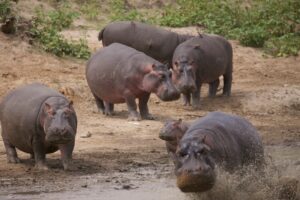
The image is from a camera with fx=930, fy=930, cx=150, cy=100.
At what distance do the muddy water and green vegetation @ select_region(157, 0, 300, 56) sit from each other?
7.58 metres

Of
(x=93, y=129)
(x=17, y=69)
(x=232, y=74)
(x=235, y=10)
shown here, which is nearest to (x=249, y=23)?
(x=235, y=10)

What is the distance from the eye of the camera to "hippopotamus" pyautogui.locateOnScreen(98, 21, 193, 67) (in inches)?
598

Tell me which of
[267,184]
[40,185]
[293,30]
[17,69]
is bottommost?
[293,30]

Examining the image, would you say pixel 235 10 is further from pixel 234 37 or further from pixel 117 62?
pixel 117 62

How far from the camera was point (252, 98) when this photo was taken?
549 inches

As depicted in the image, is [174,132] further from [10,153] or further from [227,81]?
[227,81]

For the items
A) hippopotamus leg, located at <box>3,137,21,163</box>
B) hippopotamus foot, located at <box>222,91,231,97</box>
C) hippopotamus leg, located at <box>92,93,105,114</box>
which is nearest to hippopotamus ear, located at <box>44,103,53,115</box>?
hippopotamus leg, located at <box>3,137,21,163</box>

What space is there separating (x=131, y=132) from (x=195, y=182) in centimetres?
530

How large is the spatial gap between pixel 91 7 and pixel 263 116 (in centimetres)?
596

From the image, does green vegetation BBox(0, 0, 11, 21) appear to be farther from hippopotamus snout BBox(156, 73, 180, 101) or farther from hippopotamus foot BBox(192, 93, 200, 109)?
hippopotamus snout BBox(156, 73, 180, 101)

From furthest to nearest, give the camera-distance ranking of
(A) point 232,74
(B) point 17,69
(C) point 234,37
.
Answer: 1. (C) point 234,37
2. (A) point 232,74
3. (B) point 17,69

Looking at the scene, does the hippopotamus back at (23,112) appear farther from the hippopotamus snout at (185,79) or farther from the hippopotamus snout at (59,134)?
the hippopotamus snout at (185,79)

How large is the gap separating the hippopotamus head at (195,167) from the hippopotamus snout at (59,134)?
2.46 m

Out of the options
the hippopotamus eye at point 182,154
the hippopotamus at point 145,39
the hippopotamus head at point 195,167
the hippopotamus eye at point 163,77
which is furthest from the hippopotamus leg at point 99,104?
the hippopotamus eye at point 182,154
